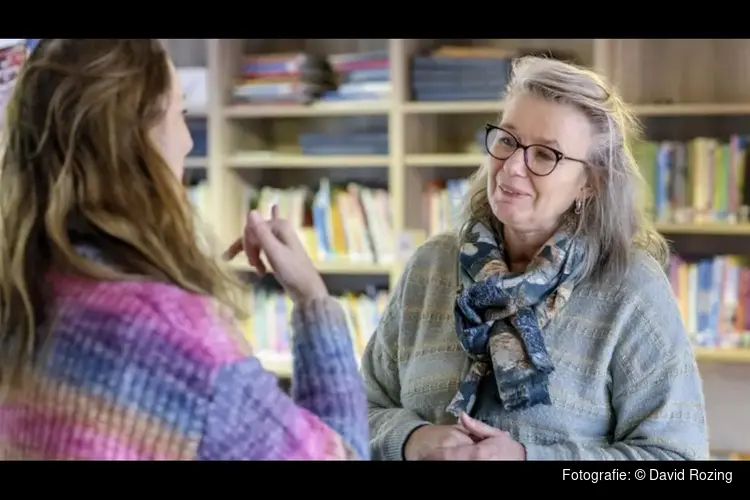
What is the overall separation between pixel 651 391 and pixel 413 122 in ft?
4.08

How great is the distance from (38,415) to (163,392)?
0.19 meters

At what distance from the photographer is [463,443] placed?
48.8 inches

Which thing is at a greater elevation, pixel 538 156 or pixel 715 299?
pixel 538 156

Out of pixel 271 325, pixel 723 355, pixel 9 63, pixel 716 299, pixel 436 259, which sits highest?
pixel 9 63

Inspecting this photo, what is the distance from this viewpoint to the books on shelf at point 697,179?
2.07 m

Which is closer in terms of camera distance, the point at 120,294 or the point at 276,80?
the point at 120,294

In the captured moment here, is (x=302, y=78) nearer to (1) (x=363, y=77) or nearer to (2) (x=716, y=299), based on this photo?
(1) (x=363, y=77)

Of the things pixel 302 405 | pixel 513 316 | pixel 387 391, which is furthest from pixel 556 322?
pixel 302 405

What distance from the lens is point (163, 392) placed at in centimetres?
103

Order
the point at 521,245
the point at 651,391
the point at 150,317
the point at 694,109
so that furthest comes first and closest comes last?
1. the point at 694,109
2. the point at 521,245
3. the point at 651,391
4. the point at 150,317

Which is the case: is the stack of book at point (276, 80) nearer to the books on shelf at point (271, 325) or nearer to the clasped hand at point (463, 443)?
the books on shelf at point (271, 325)

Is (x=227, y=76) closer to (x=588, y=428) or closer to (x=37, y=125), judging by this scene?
(x=37, y=125)

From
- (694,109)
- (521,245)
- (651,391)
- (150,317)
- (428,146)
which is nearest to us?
(150,317)
